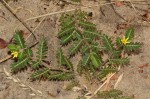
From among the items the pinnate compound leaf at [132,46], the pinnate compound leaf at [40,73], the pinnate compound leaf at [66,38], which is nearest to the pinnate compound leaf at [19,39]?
the pinnate compound leaf at [40,73]

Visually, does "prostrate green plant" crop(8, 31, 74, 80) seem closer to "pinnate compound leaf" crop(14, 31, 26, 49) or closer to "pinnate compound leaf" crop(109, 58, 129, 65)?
"pinnate compound leaf" crop(14, 31, 26, 49)

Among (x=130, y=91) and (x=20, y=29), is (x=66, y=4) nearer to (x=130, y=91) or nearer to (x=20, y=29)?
(x=20, y=29)

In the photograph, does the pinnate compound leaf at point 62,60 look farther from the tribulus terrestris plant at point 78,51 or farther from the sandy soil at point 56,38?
the sandy soil at point 56,38

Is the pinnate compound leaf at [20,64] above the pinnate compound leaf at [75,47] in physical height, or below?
below

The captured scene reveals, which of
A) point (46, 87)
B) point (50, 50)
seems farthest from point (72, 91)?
point (50, 50)

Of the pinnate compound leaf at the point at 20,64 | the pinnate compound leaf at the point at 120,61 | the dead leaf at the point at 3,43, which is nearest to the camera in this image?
the pinnate compound leaf at the point at 20,64

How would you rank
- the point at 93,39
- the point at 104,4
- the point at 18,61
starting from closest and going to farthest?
the point at 18,61 → the point at 93,39 → the point at 104,4

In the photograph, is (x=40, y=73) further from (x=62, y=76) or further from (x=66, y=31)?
(x=66, y=31)
